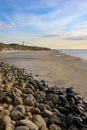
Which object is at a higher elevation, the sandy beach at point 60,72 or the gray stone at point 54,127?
the gray stone at point 54,127

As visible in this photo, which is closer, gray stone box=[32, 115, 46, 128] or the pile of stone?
the pile of stone

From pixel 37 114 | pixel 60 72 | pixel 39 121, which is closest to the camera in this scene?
pixel 39 121

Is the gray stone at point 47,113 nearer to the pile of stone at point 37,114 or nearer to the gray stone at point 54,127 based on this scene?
the pile of stone at point 37,114

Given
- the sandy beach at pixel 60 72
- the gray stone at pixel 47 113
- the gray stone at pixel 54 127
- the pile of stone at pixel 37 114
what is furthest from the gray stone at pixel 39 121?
the sandy beach at pixel 60 72

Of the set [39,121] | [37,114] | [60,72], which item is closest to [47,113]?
[37,114]

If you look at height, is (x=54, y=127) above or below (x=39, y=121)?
below

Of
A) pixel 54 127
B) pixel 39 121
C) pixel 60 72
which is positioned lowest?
pixel 60 72

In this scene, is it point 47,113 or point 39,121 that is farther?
point 47,113

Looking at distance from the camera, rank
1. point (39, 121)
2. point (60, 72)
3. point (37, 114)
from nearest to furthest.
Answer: point (39, 121) < point (37, 114) < point (60, 72)

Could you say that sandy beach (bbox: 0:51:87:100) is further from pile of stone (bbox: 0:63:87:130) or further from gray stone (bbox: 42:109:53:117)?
gray stone (bbox: 42:109:53:117)

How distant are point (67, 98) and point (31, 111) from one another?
6.83ft

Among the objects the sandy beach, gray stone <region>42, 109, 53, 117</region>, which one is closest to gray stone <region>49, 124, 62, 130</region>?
gray stone <region>42, 109, 53, 117</region>

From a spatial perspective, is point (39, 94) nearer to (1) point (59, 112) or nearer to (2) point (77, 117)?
(1) point (59, 112)

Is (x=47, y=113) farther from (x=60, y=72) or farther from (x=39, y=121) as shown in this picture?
(x=60, y=72)
